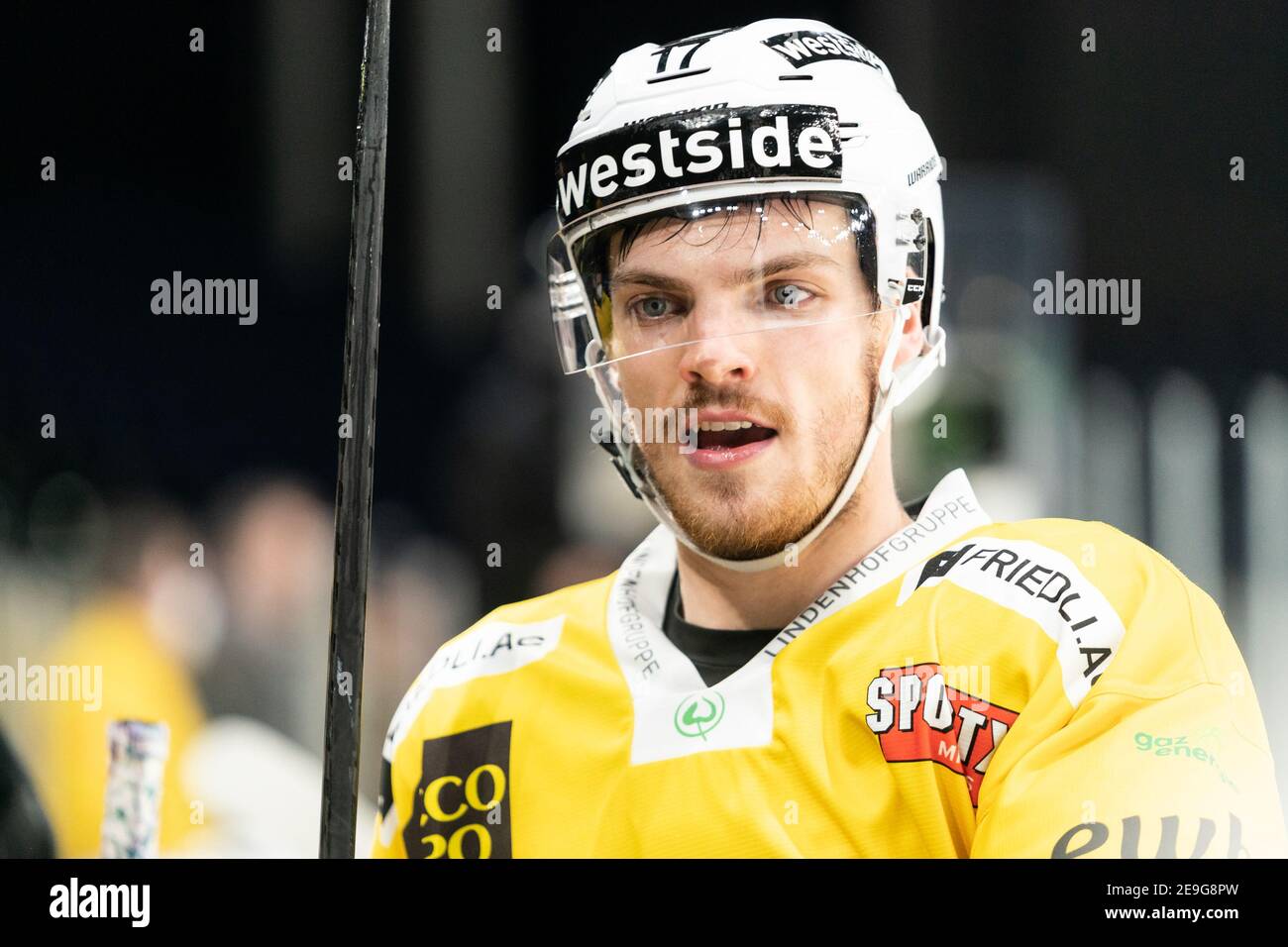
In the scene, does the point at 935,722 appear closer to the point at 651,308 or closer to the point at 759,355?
the point at 759,355

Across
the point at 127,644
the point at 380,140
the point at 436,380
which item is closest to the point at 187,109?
the point at 380,140

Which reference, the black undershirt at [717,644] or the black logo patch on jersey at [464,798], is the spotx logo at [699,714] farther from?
the black logo patch on jersey at [464,798]

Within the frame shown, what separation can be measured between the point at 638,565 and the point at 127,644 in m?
0.90

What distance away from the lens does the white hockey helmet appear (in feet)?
6.80

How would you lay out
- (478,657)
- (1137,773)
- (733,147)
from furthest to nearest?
(478,657) < (733,147) < (1137,773)

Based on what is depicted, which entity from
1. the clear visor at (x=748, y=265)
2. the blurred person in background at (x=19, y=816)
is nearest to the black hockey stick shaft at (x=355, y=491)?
the clear visor at (x=748, y=265)

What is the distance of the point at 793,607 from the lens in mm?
2166

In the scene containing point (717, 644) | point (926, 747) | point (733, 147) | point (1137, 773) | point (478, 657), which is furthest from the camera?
point (478, 657)

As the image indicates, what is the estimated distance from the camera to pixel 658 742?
209 centimetres

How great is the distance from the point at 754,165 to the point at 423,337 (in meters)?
0.66

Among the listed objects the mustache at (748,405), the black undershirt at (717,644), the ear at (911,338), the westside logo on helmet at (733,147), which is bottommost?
the black undershirt at (717,644)

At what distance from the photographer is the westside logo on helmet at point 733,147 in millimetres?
2066

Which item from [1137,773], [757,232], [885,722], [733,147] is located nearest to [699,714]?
[885,722]

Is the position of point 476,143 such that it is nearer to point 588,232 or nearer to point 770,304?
point 588,232
